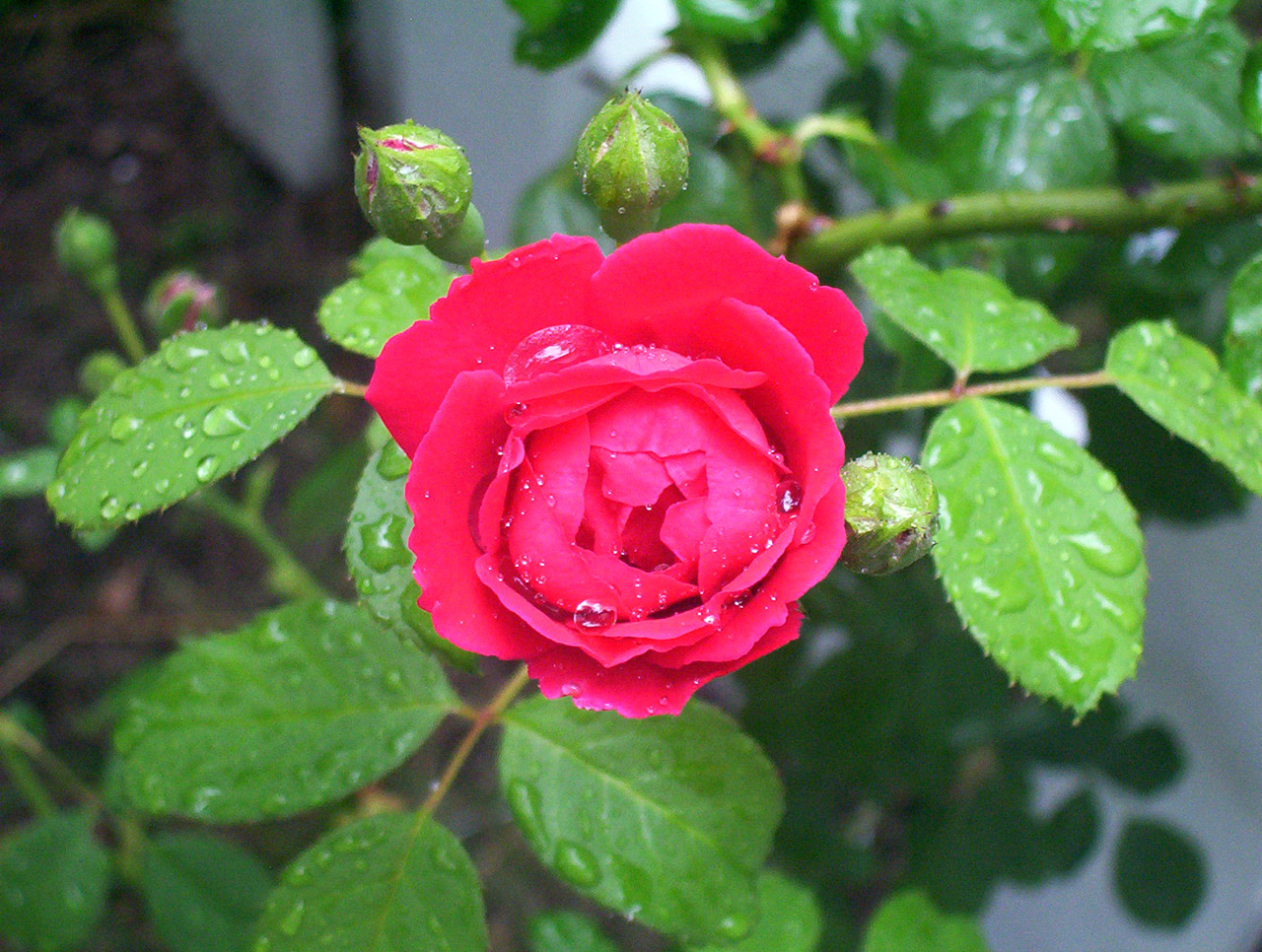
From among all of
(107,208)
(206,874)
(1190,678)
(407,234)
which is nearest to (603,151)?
(407,234)

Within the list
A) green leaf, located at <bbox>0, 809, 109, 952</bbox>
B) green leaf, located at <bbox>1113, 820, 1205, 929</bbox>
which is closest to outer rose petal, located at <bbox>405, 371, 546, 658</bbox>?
green leaf, located at <bbox>0, 809, 109, 952</bbox>

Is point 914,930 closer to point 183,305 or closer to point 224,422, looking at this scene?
point 224,422

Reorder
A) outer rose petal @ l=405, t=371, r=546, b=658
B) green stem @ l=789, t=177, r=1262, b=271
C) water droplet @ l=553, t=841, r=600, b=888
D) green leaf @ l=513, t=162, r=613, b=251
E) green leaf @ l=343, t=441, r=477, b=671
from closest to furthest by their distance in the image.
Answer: outer rose petal @ l=405, t=371, r=546, b=658, green leaf @ l=343, t=441, r=477, b=671, water droplet @ l=553, t=841, r=600, b=888, green stem @ l=789, t=177, r=1262, b=271, green leaf @ l=513, t=162, r=613, b=251

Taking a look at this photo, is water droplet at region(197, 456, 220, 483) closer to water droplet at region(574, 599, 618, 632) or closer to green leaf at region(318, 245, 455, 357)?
green leaf at region(318, 245, 455, 357)

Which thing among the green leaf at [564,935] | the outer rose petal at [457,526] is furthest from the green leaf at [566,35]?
the green leaf at [564,935]

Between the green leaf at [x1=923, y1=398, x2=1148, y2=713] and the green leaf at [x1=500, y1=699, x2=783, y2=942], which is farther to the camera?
the green leaf at [x1=500, y1=699, x2=783, y2=942]

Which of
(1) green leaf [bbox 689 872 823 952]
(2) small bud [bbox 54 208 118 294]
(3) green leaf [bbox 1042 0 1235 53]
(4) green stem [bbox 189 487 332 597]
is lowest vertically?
(1) green leaf [bbox 689 872 823 952]
